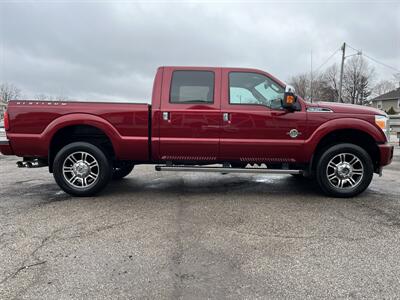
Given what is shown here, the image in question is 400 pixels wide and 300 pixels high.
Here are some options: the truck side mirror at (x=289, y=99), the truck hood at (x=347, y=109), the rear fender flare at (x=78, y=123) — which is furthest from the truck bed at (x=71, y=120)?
the truck hood at (x=347, y=109)

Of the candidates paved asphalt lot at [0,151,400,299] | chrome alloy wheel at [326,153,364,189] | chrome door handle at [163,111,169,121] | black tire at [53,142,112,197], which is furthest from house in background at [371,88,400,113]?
black tire at [53,142,112,197]

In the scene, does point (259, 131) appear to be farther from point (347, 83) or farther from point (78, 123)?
→ point (347, 83)

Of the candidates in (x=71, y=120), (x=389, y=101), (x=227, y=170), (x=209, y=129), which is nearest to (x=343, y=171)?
(x=227, y=170)

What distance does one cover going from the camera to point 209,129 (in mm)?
5348

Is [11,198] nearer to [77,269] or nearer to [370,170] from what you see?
[77,269]

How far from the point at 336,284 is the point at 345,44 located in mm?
33370

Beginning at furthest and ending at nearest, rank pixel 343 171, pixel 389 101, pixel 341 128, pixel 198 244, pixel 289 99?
1. pixel 389 101
2. pixel 343 171
3. pixel 341 128
4. pixel 289 99
5. pixel 198 244

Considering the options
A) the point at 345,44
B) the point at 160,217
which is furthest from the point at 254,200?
the point at 345,44

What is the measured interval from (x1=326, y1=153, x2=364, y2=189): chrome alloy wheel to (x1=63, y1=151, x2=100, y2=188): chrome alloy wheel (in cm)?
372

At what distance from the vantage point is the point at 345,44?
104 feet

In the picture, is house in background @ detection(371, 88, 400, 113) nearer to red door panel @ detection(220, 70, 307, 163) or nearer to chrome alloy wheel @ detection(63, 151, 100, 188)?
red door panel @ detection(220, 70, 307, 163)

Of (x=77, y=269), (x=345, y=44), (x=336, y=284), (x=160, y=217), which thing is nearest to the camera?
(x=336, y=284)

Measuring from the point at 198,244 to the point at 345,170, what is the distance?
3.03m

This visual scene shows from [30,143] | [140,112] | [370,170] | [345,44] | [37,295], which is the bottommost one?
[37,295]
